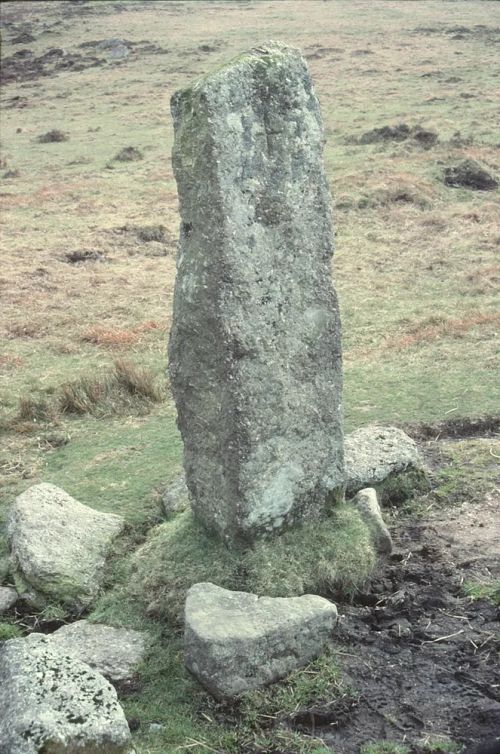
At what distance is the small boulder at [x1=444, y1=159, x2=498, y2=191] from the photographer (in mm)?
22516

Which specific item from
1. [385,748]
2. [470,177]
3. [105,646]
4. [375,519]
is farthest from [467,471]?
[470,177]

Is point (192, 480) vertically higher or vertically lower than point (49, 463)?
higher

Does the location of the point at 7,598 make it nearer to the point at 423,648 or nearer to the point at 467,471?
the point at 423,648

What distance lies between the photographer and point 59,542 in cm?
770

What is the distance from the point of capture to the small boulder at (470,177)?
22.5 metres

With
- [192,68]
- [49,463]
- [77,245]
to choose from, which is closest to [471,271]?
[77,245]

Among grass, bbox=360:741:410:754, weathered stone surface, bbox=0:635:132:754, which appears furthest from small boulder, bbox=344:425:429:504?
weathered stone surface, bbox=0:635:132:754

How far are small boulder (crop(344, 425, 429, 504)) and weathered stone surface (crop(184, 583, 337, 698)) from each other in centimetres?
213

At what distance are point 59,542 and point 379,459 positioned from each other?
3113 millimetres

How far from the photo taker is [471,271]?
16.7 m

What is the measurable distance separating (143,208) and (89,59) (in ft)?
115

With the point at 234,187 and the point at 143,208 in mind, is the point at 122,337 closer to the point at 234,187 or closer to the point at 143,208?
the point at 234,187

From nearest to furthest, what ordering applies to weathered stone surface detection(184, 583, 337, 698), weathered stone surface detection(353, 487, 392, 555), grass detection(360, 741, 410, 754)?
1. grass detection(360, 741, 410, 754)
2. weathered stone surface detection(184, 583, 337, 698)
3. weathered stone surface detection(353, 487, 392, 555)

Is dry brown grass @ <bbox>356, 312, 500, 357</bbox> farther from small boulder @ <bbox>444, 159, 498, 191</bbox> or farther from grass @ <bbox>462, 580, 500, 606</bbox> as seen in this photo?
small boulder @ <bbox>444, 159, 498, 191</bbox>
